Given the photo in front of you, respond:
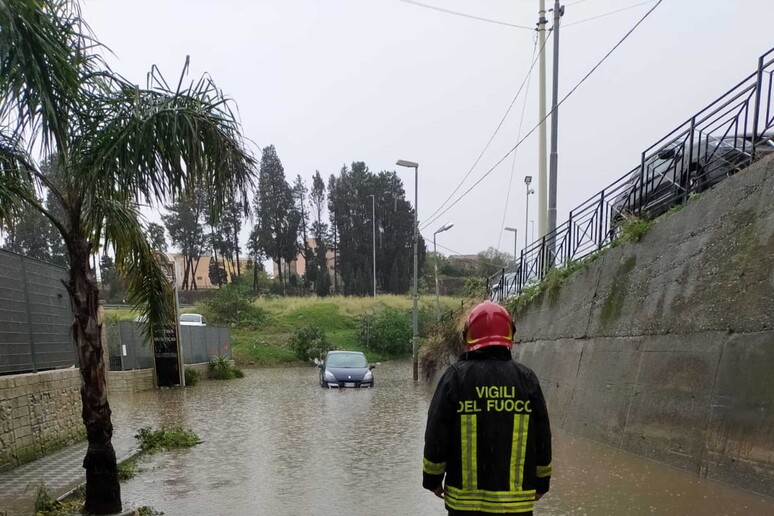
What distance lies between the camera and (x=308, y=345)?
125ft

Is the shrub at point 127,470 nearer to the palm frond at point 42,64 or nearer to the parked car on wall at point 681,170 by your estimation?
the palm frond at point 42,64

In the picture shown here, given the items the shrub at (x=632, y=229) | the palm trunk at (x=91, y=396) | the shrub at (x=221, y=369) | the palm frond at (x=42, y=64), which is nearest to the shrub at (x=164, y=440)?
the palm trunk at (x=91, y=396)

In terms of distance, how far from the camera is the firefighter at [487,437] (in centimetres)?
289

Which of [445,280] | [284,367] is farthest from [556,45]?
[445,280]

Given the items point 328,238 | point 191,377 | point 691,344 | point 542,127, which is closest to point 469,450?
point 691,344

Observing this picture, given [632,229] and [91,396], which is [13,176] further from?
[632,229]

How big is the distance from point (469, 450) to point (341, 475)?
537 centimetres

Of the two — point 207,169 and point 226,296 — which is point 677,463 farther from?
point 226,296

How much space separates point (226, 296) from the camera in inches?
1804

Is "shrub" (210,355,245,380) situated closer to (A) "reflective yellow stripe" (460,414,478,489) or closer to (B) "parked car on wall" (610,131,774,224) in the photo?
(B) "parked car on wall" (610,131,774,224)

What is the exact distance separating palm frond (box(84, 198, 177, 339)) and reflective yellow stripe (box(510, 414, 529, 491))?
4.44 metres

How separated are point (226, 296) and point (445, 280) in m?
32.5

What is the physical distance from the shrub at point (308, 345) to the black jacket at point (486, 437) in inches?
1378

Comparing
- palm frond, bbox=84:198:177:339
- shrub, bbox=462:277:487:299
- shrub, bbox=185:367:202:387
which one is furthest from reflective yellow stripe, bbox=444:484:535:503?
shrub, bbox=185:367:202:387
